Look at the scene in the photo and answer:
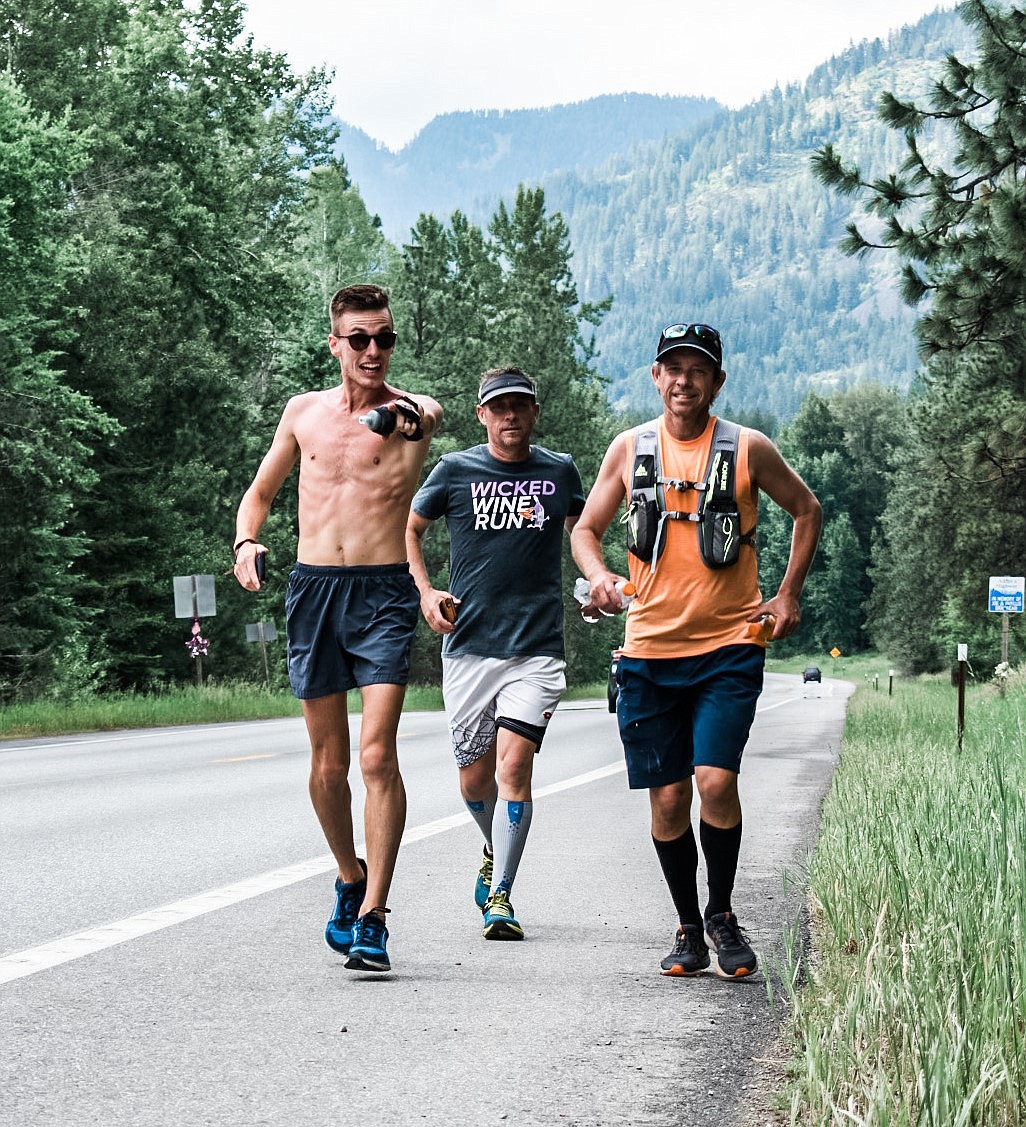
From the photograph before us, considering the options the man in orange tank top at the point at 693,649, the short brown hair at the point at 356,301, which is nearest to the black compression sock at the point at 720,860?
the man in orange tank top at the point at 693,649

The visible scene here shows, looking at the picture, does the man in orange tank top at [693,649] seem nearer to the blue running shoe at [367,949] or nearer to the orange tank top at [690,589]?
the orange tank top at [690,589]

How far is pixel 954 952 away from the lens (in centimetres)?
450

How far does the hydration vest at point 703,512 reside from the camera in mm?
5613

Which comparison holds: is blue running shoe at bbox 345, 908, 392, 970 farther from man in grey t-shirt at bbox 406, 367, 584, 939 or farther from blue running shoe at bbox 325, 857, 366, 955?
man in grey t-shirt at bbox 406, 367, 584, 939

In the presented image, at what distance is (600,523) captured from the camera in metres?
6.08

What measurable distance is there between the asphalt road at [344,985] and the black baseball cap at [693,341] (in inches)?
76.3

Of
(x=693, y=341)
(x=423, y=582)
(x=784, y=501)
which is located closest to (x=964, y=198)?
(x=423, y=582)

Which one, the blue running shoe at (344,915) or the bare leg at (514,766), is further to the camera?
the bare leg at (514,766)

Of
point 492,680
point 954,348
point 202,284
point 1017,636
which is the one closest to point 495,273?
point 1017,636

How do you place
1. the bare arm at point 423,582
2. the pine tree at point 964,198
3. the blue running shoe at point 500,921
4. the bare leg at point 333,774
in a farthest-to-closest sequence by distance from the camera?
the pine tree at point 964,198 → the bare arm at point 423,582 → the blue running shoe at point 500,921 → the bare leg at point 333,774

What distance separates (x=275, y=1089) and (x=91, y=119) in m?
32.9

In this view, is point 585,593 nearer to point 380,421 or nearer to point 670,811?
point 670,811

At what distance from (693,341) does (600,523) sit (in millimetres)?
738

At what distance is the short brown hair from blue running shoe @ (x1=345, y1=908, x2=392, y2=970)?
2.03 m
